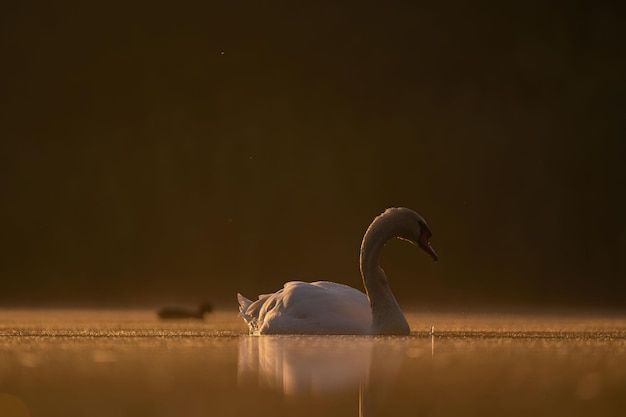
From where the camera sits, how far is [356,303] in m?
11.1

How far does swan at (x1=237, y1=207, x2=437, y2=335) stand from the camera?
10750 mm

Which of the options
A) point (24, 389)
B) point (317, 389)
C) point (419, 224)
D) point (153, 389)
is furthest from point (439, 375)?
point (419, 224)

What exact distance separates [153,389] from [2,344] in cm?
390

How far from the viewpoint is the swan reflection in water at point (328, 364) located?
6051mm

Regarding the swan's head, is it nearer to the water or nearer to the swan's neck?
the swan's neck

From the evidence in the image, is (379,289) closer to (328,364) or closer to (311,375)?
(328,364)

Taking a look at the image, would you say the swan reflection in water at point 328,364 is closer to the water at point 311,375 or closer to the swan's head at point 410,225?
the water at point 311,375

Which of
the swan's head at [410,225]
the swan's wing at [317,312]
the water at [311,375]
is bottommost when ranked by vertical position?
the water at [311,375]

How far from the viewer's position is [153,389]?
5.98m

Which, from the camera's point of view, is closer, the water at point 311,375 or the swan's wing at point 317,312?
the water at point 311,375

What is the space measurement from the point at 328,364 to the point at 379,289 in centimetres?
348

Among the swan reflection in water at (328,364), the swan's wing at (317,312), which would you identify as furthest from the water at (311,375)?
the swan's wing at (317,312)

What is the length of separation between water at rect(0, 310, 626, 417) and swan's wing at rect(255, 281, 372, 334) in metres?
0.26

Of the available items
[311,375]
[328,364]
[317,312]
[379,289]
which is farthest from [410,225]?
[311,375]
